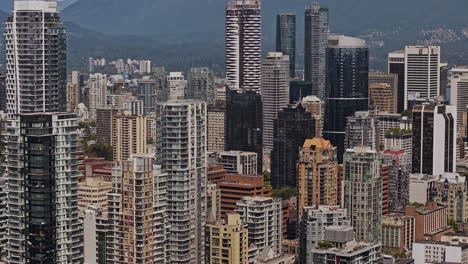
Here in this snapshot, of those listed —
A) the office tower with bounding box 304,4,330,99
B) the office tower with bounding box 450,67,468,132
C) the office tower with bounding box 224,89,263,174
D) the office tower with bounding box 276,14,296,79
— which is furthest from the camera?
the office tower with bounding box 276,14,296,79

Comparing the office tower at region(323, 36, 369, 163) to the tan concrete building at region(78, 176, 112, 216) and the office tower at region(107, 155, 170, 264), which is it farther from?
the office tower at region(107, 155, 170, 264)

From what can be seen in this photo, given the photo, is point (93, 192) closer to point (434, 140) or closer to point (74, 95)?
point (434, 140)

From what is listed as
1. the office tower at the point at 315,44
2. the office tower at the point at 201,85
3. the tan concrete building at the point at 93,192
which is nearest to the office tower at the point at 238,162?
the tan concrete building at the point at 93,192

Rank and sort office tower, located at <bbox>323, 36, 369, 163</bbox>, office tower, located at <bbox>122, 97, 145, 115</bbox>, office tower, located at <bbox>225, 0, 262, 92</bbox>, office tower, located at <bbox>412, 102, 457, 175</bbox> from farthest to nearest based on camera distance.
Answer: office tower, located at <bbox>225, 0, 262, 92</bbox>, office tower, located at <bbox>122, 97, 145, 115</bbox>, office tower, located at <bbox>323, 36, 369, 163</bbox>, office tower, located at <bbox>412, 102, 457, 175</bbox>

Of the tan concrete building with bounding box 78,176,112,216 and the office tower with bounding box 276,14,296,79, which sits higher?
the office tower with bounding box 276,14,296,79

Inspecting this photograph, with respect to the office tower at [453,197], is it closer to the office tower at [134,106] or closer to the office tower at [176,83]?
the office tower at [134,106]

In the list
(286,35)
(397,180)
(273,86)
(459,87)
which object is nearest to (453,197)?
(397,180)

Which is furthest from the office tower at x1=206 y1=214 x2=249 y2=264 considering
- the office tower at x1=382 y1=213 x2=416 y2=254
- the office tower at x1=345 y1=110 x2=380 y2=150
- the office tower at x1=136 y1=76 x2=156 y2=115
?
the office tower at x1=136 y1=76 x2=156 y2=115

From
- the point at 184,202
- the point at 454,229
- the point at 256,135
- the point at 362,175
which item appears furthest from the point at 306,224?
the point at 256,135
